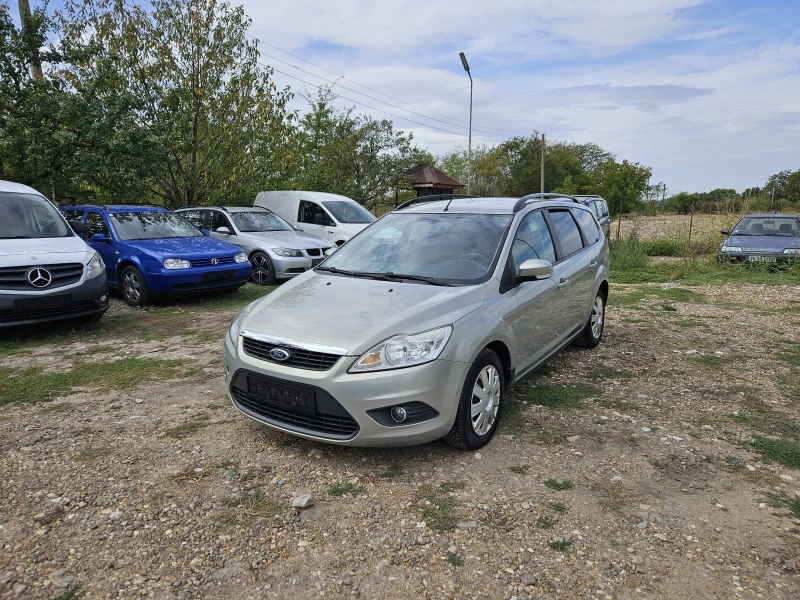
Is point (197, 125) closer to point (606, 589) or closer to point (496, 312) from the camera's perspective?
point (496, 312)

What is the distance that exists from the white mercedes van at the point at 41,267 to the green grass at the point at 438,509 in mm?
5241

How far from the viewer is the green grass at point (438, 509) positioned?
2936 millimetres

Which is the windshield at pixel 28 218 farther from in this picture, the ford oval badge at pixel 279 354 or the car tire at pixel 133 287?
the ford oval badge at pixel 279 354

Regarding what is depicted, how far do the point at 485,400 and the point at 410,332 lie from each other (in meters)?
0.77

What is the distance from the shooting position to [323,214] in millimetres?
13672

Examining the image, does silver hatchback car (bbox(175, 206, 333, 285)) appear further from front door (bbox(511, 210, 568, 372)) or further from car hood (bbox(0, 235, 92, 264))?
front door (bbox(511, 210, 568, 372))

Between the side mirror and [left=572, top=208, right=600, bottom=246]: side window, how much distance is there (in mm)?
2084

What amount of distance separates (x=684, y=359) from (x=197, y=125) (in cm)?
1362

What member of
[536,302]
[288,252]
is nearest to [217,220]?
[288,252]

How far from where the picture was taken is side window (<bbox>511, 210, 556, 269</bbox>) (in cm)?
444

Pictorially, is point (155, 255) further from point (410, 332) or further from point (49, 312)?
point (410, 332)

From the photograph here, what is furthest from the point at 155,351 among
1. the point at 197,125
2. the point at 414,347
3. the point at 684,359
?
the point at 197,125

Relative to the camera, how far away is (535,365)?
4.57m

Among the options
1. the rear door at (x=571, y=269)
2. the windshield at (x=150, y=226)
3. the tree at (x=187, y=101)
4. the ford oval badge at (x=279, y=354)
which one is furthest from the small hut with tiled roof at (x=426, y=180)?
the ford oval badge at (x=279, y=354)
